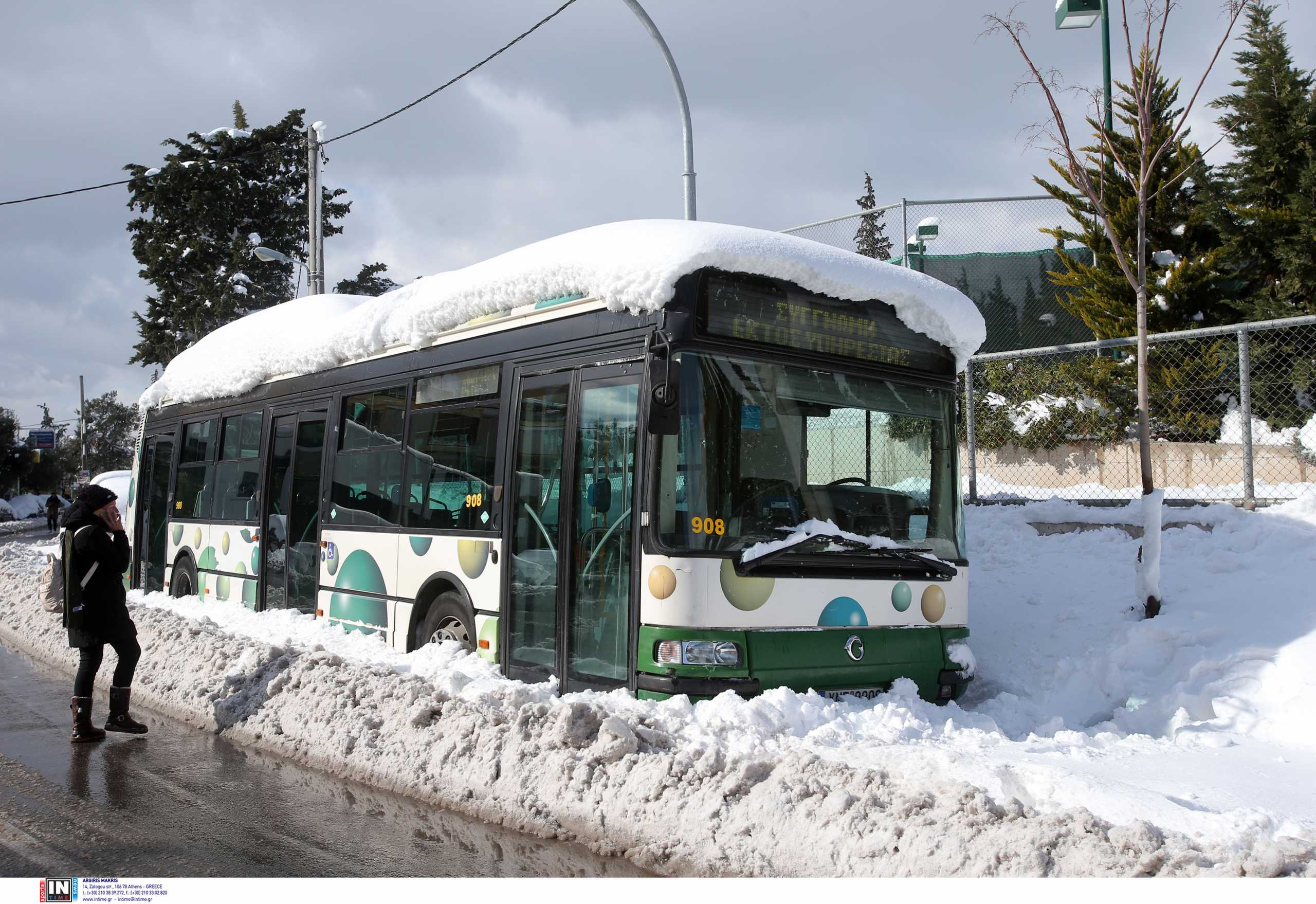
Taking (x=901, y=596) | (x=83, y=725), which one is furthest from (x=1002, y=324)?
(x=83, y=725)

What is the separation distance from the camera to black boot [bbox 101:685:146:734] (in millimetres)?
7707

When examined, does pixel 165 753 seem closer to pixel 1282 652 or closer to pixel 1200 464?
pixel 1282 652

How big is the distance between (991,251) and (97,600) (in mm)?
11552

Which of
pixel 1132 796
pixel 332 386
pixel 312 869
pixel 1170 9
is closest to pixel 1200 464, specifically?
pixel 1170 9

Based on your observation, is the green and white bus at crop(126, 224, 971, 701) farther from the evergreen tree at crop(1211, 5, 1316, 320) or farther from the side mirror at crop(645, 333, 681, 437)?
the evergreen tree at crop(1211, 5, 1316, 320)

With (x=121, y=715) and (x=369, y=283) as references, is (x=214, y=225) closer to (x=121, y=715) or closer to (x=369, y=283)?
(x=369, y=283)

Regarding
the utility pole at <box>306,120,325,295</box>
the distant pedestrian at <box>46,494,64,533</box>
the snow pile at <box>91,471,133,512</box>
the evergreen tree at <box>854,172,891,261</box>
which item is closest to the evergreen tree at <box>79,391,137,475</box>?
the distant pedestrian at <box>46,494,64,533</box>

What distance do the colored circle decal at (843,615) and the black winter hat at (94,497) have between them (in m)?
5.15

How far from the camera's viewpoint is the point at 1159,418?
1139cm

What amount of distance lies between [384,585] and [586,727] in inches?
149

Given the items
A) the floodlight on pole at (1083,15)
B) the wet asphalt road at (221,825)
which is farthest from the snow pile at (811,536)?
the floodlight on pole at (1083,15)

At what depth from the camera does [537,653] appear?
280 inches

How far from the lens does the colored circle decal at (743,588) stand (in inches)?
247

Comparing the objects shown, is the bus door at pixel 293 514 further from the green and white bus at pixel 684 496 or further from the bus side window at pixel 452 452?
the bus side window at pixel 452 452
